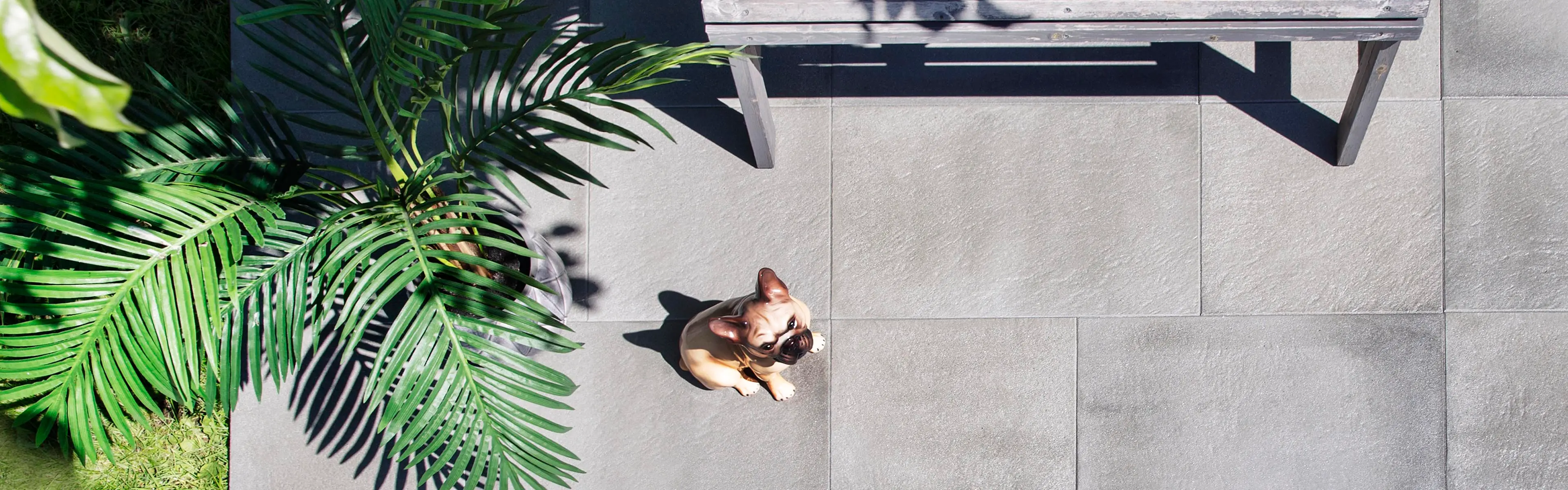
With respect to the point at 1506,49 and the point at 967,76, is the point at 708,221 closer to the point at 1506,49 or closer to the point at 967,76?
the point at 967,76

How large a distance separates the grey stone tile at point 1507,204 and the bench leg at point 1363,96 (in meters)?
0.34

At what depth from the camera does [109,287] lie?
1714mm

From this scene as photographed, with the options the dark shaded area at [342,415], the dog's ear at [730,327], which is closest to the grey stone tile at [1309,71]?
the dog's ear at [730,327]

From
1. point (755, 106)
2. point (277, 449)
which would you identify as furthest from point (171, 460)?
point (755, 106)

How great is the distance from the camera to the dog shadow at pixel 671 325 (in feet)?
9.36

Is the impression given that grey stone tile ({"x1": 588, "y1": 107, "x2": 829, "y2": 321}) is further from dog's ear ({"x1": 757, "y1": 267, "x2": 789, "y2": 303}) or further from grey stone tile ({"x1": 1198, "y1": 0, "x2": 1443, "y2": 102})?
grey stone tile ({"x1": 1198, "y1": 0, "x2": 1443, "y2": 102})

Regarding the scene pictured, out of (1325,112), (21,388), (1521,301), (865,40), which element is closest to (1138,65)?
(1325,112)

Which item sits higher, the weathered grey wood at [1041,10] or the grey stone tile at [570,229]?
the weathered grey wood at [1041,10]

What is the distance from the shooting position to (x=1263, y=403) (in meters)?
2.82

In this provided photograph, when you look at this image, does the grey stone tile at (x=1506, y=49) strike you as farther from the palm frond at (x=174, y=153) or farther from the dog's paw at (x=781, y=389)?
the palm frond at (x=174, y=153)

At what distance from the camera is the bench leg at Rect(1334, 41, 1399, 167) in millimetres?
2359

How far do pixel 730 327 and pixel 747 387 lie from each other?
70 cm

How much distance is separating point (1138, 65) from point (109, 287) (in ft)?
9.03

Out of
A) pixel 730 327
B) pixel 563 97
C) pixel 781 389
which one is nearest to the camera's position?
pixel 563 97
